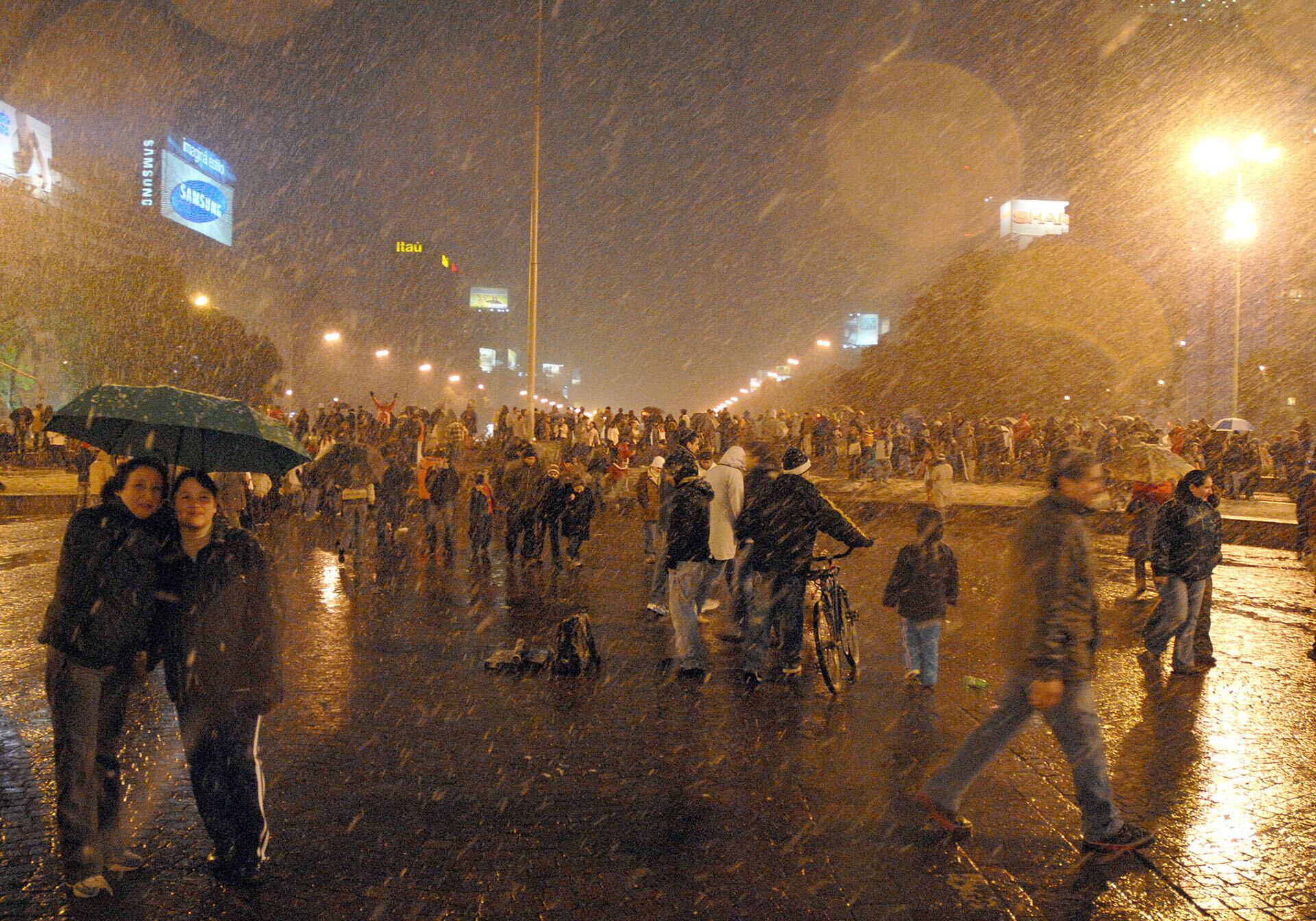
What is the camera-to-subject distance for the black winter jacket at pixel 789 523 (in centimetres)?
682

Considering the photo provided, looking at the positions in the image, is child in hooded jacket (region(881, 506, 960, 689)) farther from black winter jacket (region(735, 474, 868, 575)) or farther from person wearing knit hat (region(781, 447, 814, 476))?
person wearing knit hat (region(781, 447, 814, 476))

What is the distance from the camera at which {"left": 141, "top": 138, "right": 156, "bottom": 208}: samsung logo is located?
65312mm

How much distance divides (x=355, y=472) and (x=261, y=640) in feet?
26.2

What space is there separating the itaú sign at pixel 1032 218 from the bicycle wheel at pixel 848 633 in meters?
108

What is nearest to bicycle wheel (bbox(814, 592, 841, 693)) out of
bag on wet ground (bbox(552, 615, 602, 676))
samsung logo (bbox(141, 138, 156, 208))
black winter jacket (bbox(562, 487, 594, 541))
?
bag on wet ground (bbox(552, 615, 602, 676))

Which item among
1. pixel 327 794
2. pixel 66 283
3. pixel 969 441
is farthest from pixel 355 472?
pixel 66 283

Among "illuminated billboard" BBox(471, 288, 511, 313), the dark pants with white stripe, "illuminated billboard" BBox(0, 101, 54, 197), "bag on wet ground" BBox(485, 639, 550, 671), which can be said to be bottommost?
"bag on wet ground" BBox(485, 639, 550, 671)

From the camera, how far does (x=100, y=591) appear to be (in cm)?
354

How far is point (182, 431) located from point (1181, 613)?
7069mm

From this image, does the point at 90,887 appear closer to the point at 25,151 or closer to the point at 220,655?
the point at 220,655

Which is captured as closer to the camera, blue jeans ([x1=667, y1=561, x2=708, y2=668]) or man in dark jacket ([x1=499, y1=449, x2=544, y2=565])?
blue jeans ([x1=667, y1=561, x2=708, y2=668])

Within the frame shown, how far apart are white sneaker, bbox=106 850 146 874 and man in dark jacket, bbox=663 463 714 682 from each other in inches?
155

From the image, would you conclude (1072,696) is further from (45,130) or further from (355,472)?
(45,130)

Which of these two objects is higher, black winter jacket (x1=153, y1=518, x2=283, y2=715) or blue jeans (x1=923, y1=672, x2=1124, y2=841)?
black winter jacket (x1=153, y1=518, x2=283, y2=715)
